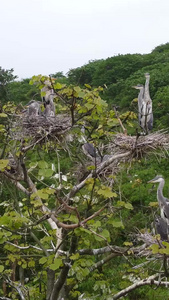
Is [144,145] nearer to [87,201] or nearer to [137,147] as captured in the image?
[137,147]

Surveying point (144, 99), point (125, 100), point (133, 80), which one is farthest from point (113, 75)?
point (144, 99)

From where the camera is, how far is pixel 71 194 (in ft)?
13.2

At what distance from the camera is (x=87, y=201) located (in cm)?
305

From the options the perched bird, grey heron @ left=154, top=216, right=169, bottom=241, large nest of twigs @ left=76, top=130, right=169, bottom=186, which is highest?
the perched bird

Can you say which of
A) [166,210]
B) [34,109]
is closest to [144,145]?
[166,210]

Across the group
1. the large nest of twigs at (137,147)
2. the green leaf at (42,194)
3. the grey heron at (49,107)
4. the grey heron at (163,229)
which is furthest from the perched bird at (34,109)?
the green leaf at (42,194)

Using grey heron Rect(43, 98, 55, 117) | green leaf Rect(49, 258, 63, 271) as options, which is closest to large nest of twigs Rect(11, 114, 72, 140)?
grey heron Rect(43, 98, 55, 117)

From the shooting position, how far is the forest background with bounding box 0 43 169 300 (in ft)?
11.3

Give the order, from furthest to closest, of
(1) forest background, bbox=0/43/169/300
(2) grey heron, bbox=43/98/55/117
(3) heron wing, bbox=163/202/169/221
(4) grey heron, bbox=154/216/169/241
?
(2) grey heron, bbox=43/98/55/117 → (3) heron wing, bbox=163/202/169/221 → (4) grey heron, bbox=154/216/169/241 → (1) forest background, bbox=0/43/169/300

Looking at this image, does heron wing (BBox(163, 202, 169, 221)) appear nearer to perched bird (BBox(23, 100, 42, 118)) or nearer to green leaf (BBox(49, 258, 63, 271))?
perched bird (BBox(23, 100, 42, 118))

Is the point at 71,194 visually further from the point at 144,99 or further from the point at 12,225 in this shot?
the point at 144,99

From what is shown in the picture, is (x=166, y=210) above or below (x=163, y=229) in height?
above

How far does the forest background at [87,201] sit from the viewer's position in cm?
345

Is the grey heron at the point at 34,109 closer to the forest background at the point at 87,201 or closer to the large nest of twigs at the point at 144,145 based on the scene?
the forest background at the point at 87,201
